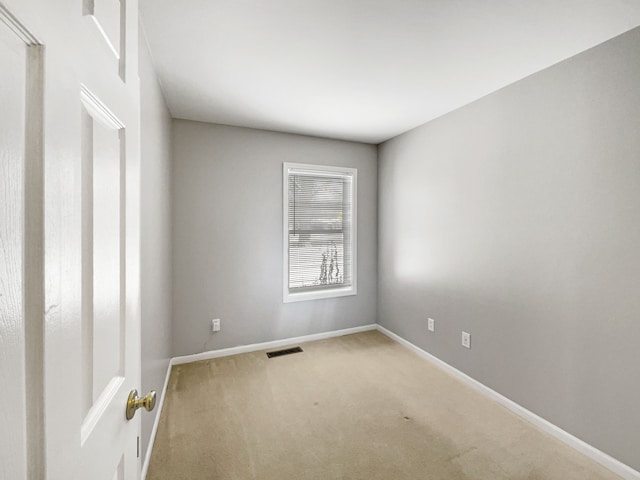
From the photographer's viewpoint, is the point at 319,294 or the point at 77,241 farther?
the point at 319,294

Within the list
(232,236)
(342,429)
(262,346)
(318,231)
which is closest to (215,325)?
(262,346)

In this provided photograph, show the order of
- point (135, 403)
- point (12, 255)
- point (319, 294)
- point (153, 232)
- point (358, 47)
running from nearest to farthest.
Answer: point (12, 255)
point (135, 403)
point (358, 47)
point (153, 232)
point (319, 294)

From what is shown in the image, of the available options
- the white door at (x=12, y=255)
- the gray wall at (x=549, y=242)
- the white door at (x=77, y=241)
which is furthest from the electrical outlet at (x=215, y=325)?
the white door at (x=12, y=255)

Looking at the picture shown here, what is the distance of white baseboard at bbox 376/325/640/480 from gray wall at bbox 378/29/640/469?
4 centimetres

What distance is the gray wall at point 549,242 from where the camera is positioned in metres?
1.63

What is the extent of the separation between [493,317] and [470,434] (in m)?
0.88

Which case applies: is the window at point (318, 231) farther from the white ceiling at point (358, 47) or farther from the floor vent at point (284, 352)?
the white ceiling at point (358, 47)

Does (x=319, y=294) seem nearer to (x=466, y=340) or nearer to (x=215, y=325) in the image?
(x=215, y=325)

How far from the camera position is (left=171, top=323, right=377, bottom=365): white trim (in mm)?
2956

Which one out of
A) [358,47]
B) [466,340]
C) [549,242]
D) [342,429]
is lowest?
[342,429]

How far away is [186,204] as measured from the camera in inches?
115

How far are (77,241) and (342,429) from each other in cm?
204

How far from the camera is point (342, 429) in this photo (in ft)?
6.48

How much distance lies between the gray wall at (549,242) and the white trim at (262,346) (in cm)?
101
